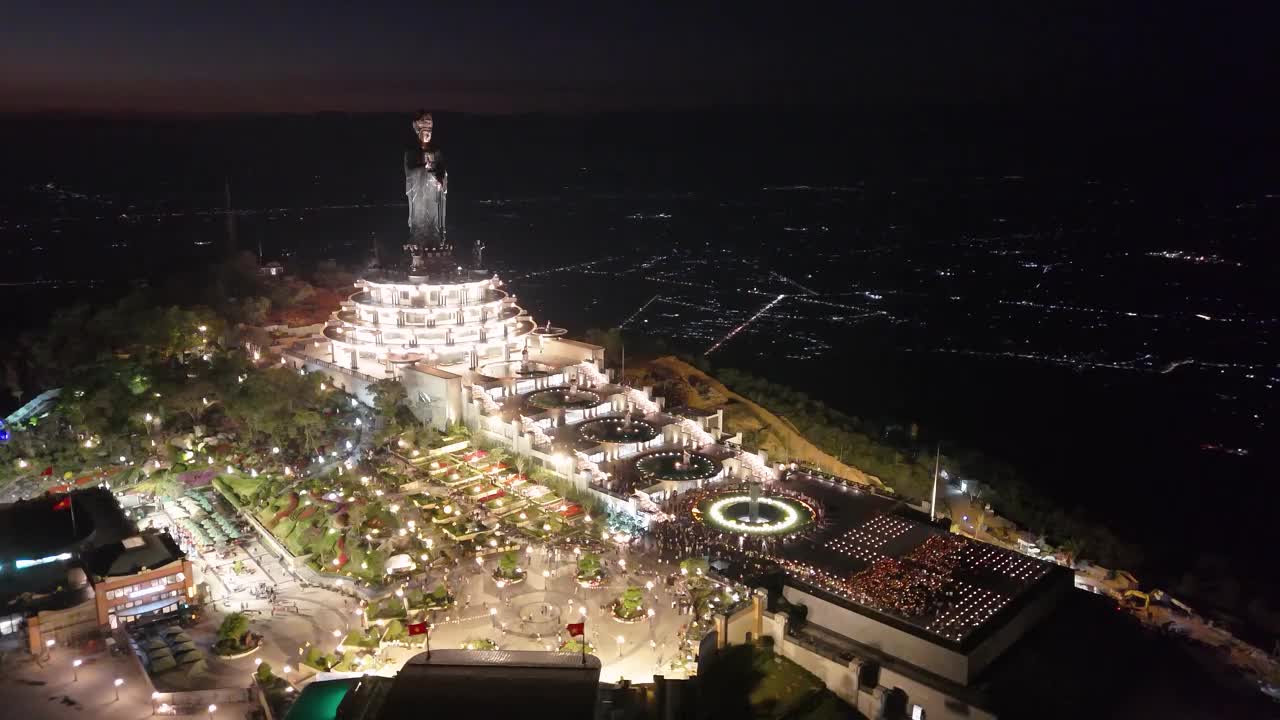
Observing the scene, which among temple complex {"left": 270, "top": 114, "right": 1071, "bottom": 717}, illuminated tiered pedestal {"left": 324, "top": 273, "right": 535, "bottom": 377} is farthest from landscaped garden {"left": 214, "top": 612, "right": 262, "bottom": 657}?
illuminated tiered pedestal {"left": 324, "top": 273, "right": 535, "bottom": 377}

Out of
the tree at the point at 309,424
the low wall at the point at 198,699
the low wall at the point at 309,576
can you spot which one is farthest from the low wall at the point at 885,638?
the tree at the point at 309,424

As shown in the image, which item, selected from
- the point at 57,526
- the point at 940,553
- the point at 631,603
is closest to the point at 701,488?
the point at 631,603

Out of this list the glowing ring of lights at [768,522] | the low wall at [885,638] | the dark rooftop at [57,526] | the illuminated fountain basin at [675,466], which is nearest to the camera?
the low wall at [885,638]

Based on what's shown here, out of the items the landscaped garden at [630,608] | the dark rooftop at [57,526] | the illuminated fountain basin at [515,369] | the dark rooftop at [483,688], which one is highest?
the illuminated fountain basin at [515,369]

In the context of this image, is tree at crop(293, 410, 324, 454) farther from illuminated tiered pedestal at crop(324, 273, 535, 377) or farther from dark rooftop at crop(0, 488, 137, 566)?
dark rooftop at crop(0, 488, 137, 566)

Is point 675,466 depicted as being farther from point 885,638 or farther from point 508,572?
point 885,638

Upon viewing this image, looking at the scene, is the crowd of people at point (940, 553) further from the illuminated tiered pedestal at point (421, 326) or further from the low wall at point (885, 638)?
the illuminated tiered pedestal at point (421, 326)

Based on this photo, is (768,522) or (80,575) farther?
(768,522)
